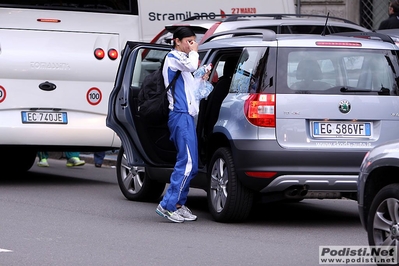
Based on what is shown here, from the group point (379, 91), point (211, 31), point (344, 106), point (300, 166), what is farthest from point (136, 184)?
point (379, 91)

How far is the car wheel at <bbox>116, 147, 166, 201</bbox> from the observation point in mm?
11883

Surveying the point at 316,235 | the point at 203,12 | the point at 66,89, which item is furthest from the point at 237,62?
the point at 203,12

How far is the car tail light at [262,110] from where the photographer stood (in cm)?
936

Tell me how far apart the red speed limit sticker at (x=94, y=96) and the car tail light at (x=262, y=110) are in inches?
180

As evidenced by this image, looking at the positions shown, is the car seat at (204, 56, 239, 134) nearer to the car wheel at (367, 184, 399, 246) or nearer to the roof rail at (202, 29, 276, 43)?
the roof rail at (202, 29, 276, 43)

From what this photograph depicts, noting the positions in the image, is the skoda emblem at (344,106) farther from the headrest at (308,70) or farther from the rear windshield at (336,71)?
the headrest at (308,70)

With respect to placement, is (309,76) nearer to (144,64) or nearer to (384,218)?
(384,218)

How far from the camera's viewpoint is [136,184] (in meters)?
12.1

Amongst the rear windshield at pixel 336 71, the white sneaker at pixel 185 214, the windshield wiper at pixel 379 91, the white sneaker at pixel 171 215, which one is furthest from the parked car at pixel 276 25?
the white sneaker at pixel 171 215

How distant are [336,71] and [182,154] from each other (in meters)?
1.63

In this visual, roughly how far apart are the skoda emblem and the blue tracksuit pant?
1.43 metres

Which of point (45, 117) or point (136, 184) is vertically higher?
point (45, 117)

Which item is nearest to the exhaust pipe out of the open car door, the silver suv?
the silver suv

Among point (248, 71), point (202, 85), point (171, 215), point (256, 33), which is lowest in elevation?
point (171, 215)
